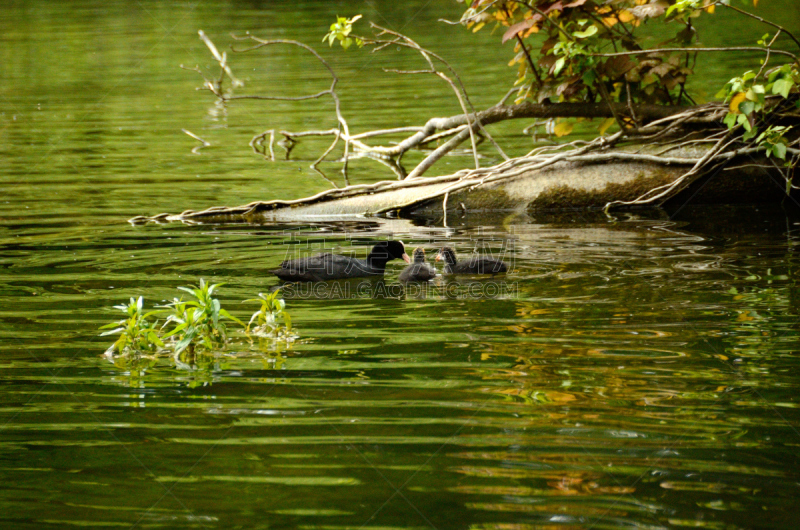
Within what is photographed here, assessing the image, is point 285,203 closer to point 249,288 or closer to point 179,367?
point 249,288

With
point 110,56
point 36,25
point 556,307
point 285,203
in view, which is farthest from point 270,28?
point 556,307

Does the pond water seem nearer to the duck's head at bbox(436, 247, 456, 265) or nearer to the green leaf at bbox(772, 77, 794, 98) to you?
the duck's head at bbox(436, 247, 456, 265)

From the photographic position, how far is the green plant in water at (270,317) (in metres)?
6.27

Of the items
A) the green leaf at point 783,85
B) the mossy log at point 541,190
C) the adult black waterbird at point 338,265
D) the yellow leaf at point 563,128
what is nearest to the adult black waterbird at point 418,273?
the adult black waterbird at point 338,265

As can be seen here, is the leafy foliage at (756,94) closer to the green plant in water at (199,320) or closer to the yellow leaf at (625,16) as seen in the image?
the yellow leaf at (625,16)

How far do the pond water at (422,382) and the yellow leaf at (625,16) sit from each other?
2.22 metres

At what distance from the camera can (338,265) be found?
8531mm

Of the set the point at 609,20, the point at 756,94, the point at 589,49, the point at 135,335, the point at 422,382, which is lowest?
the point at 422,382

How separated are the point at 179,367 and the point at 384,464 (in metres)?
2.00

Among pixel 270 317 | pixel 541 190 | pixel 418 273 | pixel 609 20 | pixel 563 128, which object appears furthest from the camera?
pixel 563 128

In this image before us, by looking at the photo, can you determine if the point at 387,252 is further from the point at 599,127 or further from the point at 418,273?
the point at 599,127

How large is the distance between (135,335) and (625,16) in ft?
21.9

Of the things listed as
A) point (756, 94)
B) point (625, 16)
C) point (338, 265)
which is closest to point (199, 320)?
point (338, 265)

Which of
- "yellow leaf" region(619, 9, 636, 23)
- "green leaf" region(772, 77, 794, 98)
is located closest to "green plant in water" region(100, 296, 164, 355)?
"green leaf" region(772, 77, 794, 98)
